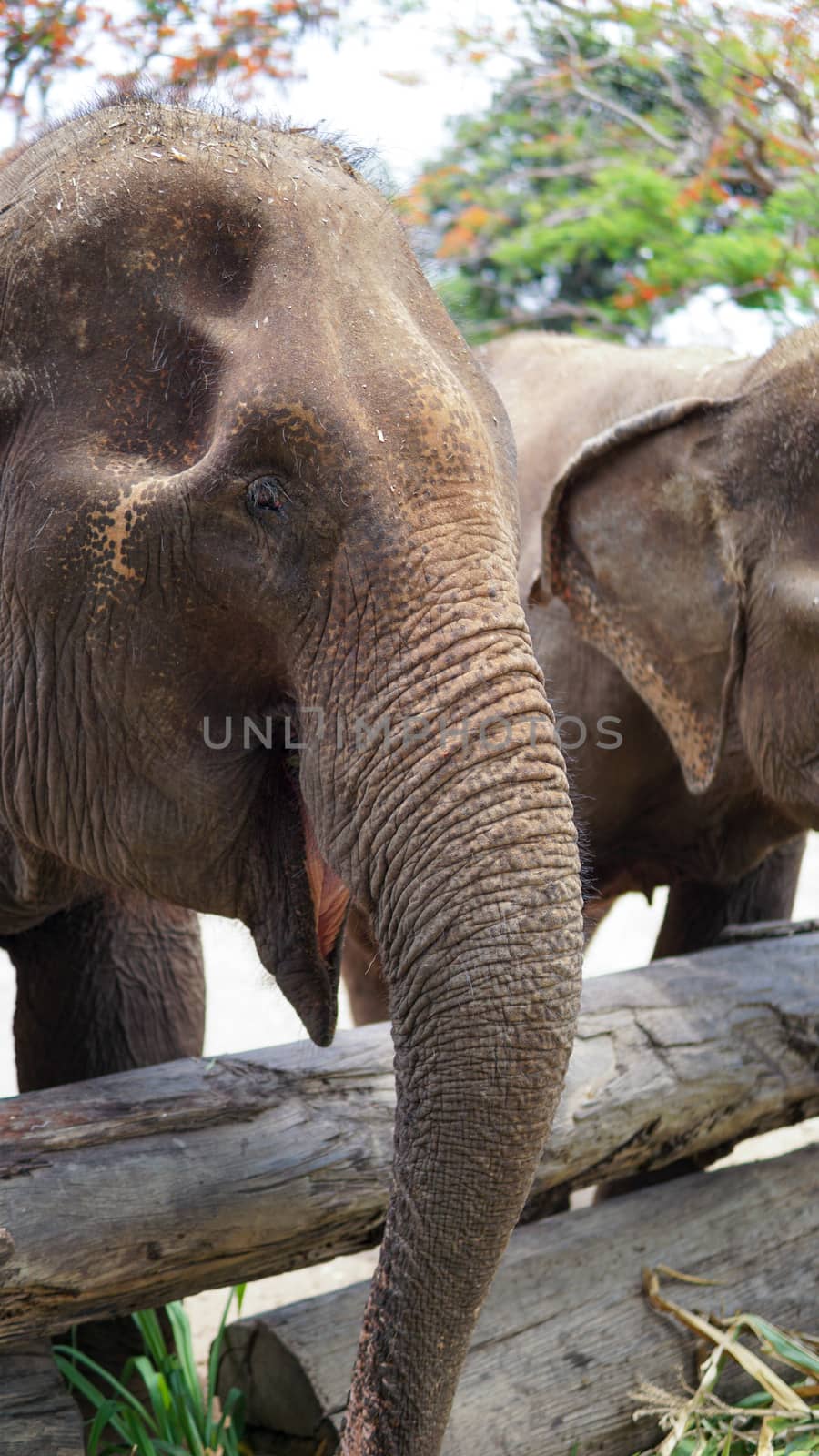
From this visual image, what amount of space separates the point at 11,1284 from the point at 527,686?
946 millimetres

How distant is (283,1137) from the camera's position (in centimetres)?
212

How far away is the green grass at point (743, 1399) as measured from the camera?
2.12 m

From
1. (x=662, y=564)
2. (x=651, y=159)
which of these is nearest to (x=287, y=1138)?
(x=662, y=564)

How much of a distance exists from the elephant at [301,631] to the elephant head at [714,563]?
0.89 m

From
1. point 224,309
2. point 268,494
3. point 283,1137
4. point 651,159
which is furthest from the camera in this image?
point 651,159

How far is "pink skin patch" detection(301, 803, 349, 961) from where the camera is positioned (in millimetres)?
1791

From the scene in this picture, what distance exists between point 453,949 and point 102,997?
132 centimetres


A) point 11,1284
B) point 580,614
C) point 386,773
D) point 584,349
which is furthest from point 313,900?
point 584,349

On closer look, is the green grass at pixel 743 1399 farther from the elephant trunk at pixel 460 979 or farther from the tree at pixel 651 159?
the tree at pixel 651 159

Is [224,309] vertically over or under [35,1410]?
over

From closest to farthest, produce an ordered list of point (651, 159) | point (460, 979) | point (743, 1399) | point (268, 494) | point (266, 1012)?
point (460, 979)
point (268, 494)
point (743, 1399)
point (266, 1012)
point (651, 159)

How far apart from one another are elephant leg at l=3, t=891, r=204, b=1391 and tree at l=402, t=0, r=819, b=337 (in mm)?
3064

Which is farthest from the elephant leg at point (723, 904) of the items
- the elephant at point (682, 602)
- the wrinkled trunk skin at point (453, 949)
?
the wrinkled trunk skin at point (453, 949)

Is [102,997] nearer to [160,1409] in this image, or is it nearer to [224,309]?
[160,1409]
